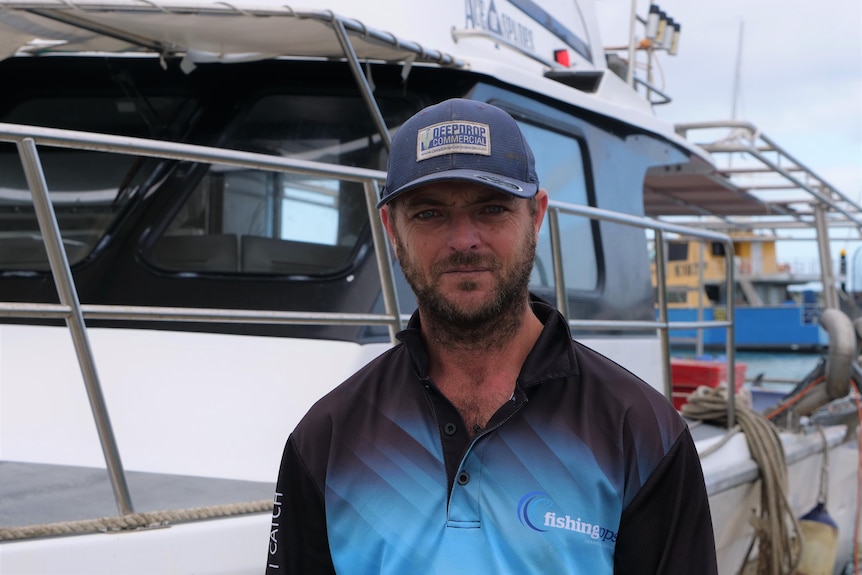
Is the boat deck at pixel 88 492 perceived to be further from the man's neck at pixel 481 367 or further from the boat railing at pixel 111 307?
the man's neck at pixel 481 367

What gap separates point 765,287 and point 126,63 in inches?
1455

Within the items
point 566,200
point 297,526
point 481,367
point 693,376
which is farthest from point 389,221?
point 693,376

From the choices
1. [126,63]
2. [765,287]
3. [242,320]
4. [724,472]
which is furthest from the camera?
[765,287]

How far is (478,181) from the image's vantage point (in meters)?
1.40

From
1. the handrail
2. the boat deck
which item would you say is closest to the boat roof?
the handrail

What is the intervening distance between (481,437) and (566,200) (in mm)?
2834

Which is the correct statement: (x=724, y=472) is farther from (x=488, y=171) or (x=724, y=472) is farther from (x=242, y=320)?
(x=488, y=171)

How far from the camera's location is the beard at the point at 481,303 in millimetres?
1468

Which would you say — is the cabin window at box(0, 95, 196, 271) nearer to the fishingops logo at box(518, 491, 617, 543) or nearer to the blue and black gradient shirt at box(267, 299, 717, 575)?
the blue and black gradient shirt at box(267, 299, 717, 575)

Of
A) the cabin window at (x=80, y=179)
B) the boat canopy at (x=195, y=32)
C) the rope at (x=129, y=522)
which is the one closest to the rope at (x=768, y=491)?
the boat canopy at (x=195, y=32)

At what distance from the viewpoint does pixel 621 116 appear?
4.43 metres

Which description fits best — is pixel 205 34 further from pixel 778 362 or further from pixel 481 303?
pixel 778 362

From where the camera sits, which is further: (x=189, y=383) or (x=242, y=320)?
(x=189, y=383)

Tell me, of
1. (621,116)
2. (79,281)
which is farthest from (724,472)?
(79,281)
